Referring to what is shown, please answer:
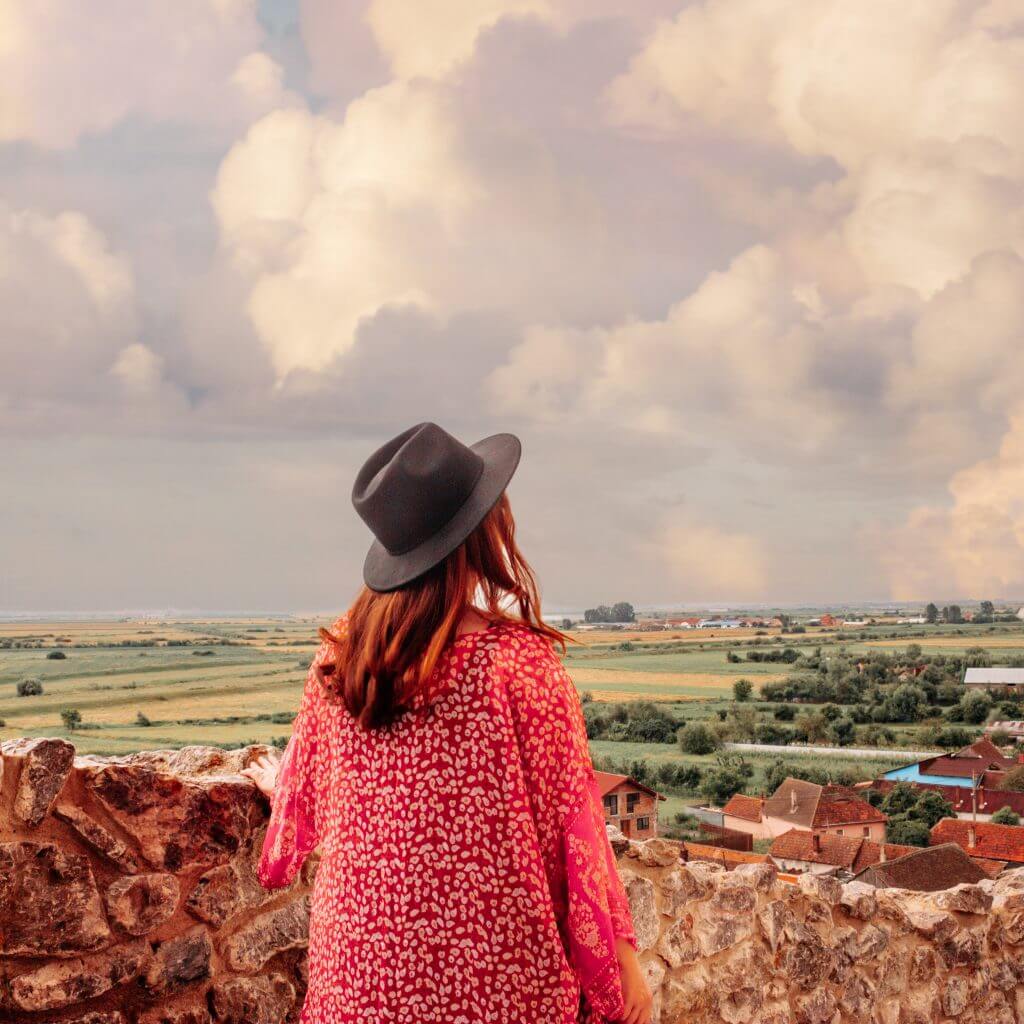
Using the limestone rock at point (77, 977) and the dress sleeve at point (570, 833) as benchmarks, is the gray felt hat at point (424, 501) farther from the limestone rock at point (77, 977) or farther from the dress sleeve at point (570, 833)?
the limestone rock at point (77, 977)

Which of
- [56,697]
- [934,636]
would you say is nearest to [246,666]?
[56,697]

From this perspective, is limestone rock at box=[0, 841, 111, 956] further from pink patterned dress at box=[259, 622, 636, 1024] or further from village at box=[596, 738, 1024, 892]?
village at box=[596, 738, 1024, 892]

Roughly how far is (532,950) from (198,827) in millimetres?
907

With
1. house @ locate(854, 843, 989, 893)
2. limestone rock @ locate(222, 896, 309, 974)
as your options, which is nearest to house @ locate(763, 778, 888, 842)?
house @ locate(854, 843, 989, 893)

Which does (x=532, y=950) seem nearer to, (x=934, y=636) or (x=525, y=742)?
(x=525, y=742)

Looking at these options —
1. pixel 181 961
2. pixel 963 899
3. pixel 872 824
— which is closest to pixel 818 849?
pixel 963 899

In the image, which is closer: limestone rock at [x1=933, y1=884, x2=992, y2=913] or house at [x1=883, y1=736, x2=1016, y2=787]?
limestone rock at [x1=933, y1=884, x2=992, y2=913]

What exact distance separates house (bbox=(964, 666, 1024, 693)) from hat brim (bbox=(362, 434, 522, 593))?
22.2 feet

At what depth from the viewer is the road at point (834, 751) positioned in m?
6.12

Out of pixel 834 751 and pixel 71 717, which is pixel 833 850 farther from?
pixel 71 717

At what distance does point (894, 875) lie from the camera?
347 cm

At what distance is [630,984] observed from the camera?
1.41 metres

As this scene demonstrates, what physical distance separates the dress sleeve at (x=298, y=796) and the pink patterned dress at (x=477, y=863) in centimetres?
18

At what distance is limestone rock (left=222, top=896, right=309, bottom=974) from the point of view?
2.04 m
